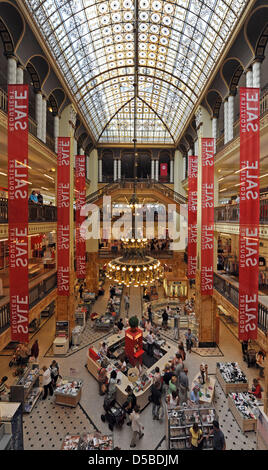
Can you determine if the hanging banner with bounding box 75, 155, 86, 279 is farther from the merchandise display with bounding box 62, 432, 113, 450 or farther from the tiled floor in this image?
the merchandise display with bounding box 62, 432, 113, 450

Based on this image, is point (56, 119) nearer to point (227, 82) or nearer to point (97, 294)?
point (227, 82)

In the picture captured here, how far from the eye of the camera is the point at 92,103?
19.8m

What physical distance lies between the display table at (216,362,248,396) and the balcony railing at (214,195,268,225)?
5.94 meters

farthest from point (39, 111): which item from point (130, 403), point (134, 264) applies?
point (130, 403)

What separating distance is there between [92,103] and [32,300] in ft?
54.1

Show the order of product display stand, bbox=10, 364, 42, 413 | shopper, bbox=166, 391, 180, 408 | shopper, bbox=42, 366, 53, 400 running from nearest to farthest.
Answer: shopper, bbox=166, 391, 180, 408
product display stand, bbox=10, 364, 42, 413
shopper, bbox=42, 366, 53, 400

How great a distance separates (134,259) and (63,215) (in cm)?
661

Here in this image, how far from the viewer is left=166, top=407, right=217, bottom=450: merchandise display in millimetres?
6765

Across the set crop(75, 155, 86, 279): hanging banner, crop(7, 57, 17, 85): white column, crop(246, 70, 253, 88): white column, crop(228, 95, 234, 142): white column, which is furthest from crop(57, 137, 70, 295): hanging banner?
crop(246, 70, 253, 88): white column

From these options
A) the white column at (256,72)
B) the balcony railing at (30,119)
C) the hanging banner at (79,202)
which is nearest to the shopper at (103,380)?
the hanging banner at (79,202)

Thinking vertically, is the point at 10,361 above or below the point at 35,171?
below
